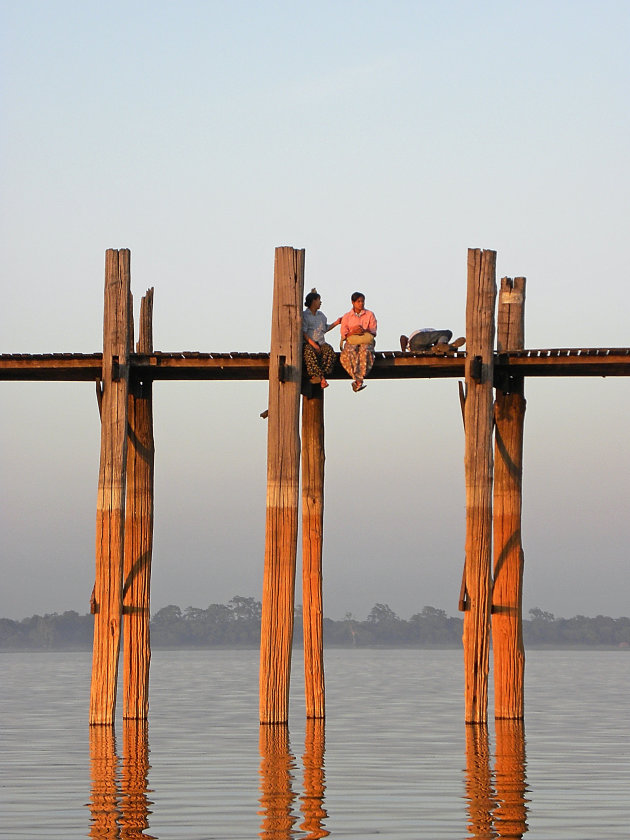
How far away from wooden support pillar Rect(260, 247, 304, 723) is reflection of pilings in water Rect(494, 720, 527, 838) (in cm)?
274

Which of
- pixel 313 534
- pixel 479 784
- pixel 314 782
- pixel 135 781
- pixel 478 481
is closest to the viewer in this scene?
pixel 479 784

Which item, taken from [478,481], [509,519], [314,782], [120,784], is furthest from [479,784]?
[509,519]

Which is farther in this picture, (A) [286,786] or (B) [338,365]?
(B) [338,365]

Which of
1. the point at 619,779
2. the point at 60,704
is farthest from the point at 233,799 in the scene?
the point at 60,704

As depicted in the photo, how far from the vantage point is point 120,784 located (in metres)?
14.6

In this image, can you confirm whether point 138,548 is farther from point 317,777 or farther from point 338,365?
point 317,777

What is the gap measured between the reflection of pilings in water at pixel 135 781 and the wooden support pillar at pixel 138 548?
0.56 m

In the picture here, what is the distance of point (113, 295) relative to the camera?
65.2 ft

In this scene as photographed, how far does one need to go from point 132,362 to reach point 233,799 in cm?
761

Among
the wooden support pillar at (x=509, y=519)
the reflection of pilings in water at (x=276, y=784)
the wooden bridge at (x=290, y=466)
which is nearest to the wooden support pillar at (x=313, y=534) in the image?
the wooden bridge at (x=290, y=466)

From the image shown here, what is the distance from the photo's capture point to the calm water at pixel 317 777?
39.7 feet

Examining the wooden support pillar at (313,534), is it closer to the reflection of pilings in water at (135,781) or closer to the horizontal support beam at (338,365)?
the horizontal support beam at (338,365)

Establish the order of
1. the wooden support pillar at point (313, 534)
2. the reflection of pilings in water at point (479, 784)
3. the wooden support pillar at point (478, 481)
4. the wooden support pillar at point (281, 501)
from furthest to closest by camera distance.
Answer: the wooden support pillar at point (313, 534), the wooden support pillar at point (478, 481), the wooden support pillar at point (281, 501), the reflection of pilings in water at point (479, 784)

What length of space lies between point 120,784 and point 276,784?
1.44 meters
